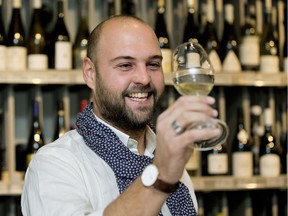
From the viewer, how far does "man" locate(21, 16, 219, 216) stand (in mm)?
1057

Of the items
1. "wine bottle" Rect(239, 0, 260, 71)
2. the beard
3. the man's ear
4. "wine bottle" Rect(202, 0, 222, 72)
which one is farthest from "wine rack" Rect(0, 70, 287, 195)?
the beard

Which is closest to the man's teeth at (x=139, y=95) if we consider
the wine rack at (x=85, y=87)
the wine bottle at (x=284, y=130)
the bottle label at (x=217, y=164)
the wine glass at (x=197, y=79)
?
the wine glass at (x=197, y=79)

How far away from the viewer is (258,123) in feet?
8.50

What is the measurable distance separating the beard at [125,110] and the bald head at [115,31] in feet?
0.32

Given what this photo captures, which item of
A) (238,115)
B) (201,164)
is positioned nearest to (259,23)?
(238,115)

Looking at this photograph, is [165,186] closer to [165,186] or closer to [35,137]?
[165,186]

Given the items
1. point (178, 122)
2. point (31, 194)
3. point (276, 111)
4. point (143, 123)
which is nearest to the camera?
point (178, 122)

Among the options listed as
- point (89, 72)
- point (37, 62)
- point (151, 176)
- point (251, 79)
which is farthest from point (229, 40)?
point (151, 176)

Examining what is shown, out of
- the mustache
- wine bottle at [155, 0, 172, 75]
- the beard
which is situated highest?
wine bottle at [155, 0, 172, 75]

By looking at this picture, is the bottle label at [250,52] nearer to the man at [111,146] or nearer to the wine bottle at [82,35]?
the wine bottle at [82,35]

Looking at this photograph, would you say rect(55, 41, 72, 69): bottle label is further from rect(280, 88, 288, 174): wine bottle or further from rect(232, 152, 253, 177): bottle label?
rect(280, 88, 288, 174): wine bottle

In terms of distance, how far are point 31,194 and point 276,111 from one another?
5.73ft

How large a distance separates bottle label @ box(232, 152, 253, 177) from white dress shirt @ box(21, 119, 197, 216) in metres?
1.10

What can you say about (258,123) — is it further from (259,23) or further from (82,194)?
(82,194)
